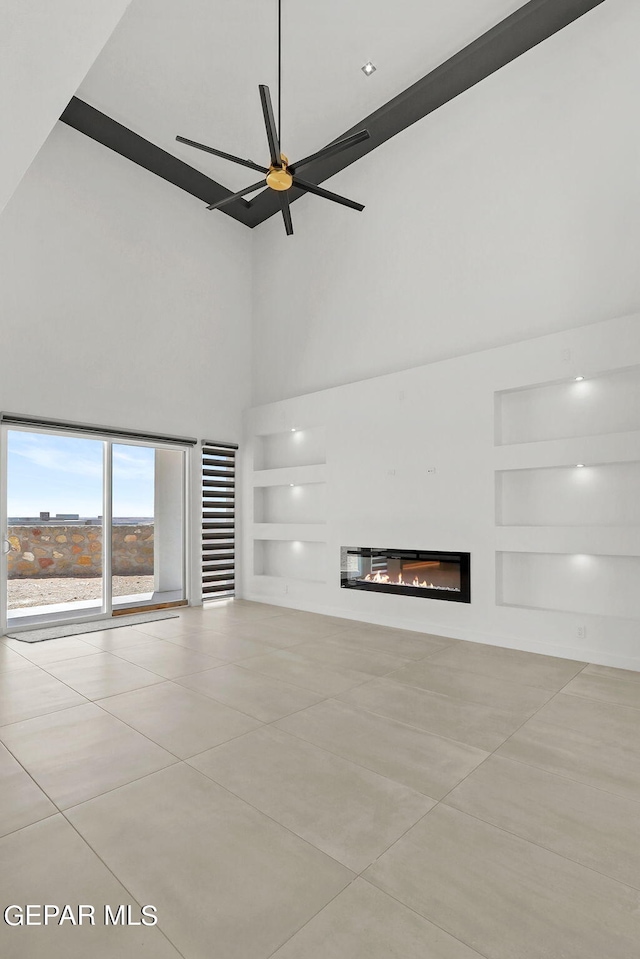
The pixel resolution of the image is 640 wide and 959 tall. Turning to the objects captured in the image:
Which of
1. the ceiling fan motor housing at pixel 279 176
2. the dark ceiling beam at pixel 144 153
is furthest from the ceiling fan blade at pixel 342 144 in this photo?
the dark ceiling beam at pixel 144 153

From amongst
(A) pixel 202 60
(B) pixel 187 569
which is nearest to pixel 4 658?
(B) pixel 187 569

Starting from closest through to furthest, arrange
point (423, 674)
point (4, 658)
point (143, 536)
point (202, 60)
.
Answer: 1. point (423, 674)
2. point (4, 658)
3. point (202, 60)
4. point (143, 536)

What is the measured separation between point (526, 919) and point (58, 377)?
238 inches

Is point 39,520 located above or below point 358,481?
below

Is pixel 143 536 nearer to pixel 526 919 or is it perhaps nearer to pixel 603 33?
pixel 526 919

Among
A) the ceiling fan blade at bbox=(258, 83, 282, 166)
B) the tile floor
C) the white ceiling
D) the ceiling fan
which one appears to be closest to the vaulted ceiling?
the white ceiling

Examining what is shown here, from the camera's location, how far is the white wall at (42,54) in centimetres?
120

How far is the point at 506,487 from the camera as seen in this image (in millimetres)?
5098

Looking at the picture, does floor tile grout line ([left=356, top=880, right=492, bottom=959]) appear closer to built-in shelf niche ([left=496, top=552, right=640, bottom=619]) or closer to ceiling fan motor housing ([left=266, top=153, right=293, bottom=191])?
built-in shelf niche ([left=496, top=552, right=640, bottom=619])

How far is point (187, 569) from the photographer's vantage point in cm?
718

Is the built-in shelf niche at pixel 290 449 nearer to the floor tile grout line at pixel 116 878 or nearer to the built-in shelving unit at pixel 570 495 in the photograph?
the built-in shelving unit at pixel 570 495

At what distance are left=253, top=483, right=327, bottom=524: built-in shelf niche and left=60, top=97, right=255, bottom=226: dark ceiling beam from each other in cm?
382

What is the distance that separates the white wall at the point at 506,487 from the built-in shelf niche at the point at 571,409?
0.01 m

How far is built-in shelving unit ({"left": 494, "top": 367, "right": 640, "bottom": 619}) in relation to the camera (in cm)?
437
